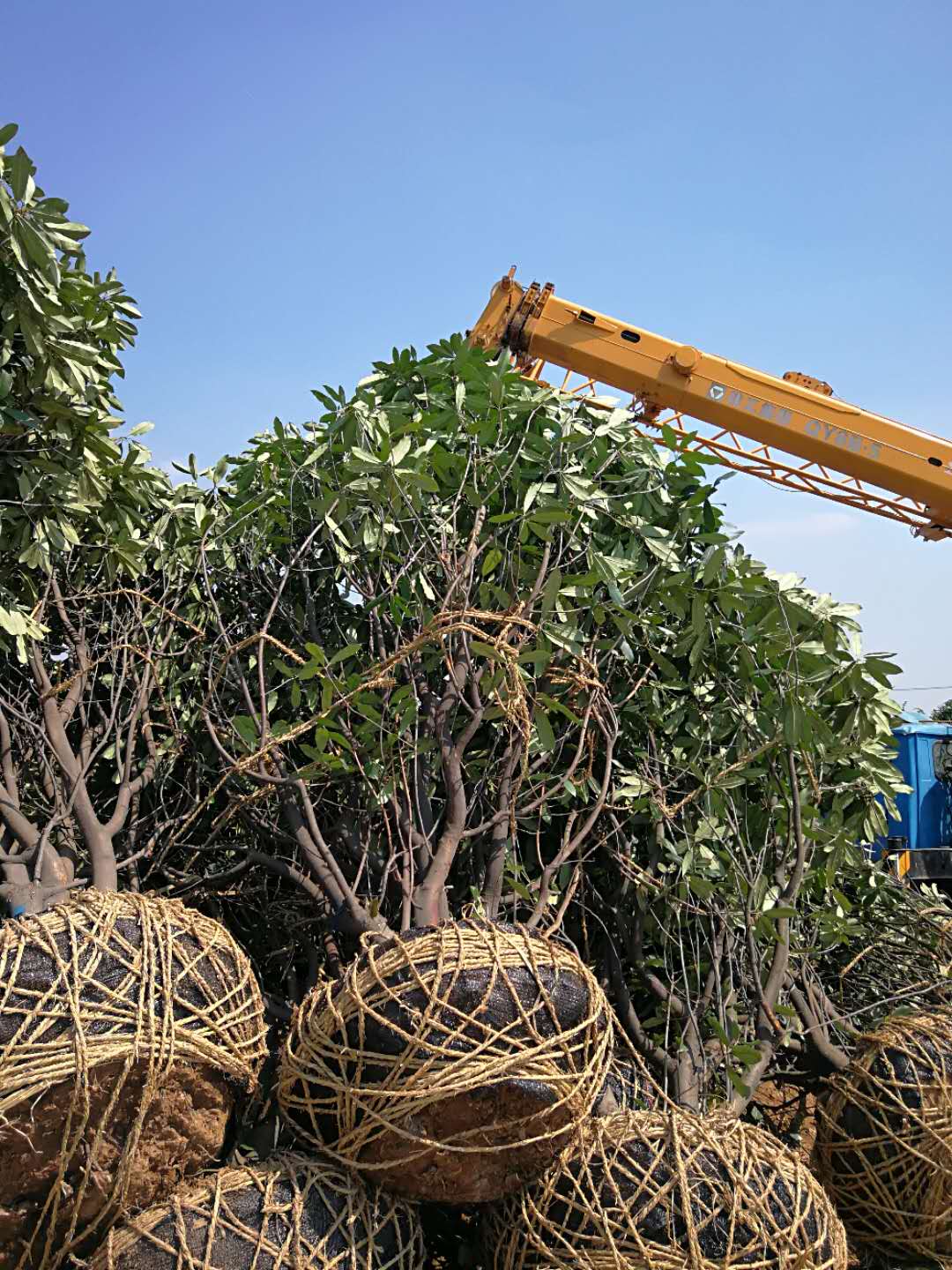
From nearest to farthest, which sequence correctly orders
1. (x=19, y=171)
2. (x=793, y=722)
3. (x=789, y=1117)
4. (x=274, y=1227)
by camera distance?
1. (x=274, y=1227)
2. (x=19, y=171)
3. (x=793, y=722)
4. (x=789, y=1117)

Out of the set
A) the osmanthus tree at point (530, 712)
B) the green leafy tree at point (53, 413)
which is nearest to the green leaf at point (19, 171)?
the green leafy tree at point (53, 413)

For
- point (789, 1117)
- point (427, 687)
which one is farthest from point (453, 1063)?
point (789, 1117)

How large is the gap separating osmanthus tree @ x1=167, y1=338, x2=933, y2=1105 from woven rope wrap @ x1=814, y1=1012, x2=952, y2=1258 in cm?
28

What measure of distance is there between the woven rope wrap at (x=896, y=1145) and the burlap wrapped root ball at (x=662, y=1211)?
2.14ft

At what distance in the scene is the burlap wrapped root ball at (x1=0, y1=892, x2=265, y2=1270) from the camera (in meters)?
2.00

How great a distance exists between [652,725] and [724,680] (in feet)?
0.90

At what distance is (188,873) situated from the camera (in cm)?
349

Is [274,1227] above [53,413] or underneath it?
underneath

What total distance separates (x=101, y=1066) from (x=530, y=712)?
53.1 inches

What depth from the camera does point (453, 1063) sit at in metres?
2.08

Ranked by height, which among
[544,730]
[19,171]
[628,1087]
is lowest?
[628,1087]

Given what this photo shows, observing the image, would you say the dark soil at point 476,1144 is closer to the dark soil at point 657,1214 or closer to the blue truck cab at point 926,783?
the dark soil at point 657,1214

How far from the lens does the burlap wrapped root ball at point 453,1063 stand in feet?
6.91

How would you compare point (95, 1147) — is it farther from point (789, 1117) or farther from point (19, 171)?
point (789, 1117)
